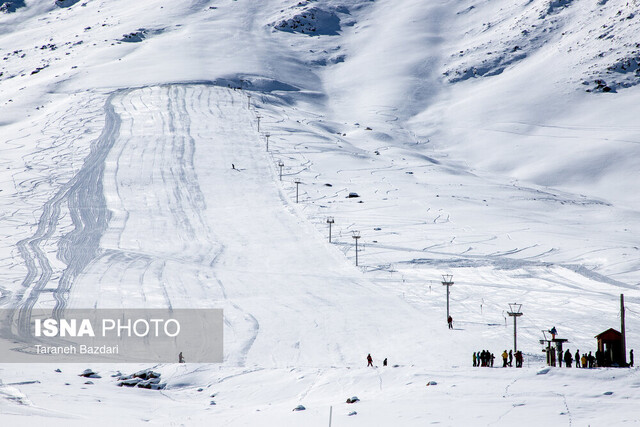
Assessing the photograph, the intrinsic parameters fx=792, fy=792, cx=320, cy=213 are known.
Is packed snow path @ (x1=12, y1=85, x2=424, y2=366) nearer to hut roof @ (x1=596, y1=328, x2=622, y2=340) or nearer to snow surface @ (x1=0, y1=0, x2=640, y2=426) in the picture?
snow surface @ (x1=0, y1=0, x2=640, y2=426)

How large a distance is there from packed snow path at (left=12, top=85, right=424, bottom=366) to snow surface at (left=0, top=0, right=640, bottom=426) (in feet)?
0.84

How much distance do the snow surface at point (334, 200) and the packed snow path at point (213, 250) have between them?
0.84 feet

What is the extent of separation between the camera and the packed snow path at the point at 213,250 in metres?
39.2

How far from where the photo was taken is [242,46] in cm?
13338

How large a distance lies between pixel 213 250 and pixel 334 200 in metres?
15.6

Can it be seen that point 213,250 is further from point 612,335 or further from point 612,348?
point 612,335

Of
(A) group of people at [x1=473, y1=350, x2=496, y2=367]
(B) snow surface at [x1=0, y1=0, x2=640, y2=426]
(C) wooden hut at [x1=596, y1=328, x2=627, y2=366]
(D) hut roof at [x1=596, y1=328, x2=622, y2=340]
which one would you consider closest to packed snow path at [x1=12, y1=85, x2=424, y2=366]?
(B) snow surface at [x1=0, y1=0, x2=640, y2=426]

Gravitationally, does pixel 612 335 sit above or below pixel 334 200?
below

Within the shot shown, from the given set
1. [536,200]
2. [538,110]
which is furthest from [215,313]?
[538,110]

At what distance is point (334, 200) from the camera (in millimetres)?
67438

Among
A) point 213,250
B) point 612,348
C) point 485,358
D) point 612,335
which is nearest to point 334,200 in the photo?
point 213,250

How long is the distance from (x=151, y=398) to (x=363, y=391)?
23.0ft

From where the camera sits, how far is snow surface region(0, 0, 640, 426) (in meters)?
26.2

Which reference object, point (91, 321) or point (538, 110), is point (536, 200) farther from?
point (91, 321)
